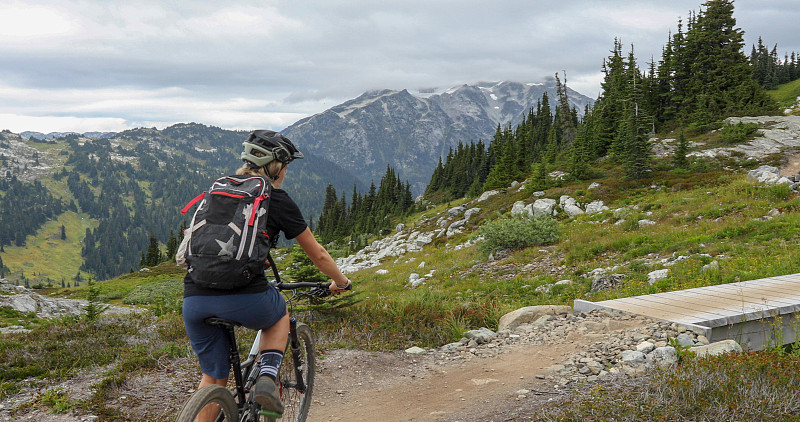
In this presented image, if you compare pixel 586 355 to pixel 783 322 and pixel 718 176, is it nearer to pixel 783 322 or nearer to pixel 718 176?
pixel 783 322

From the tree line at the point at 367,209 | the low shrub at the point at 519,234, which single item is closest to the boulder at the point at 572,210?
the low shrub at the point at 519,234

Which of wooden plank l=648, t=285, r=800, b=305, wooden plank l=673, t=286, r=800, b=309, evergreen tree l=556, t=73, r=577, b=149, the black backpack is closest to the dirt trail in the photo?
wooden plank l=673, t=286, r=800, b=309

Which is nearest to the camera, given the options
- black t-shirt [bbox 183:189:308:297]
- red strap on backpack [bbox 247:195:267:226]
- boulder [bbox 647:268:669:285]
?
red strap on backpack [bbox 247:195:267:226]

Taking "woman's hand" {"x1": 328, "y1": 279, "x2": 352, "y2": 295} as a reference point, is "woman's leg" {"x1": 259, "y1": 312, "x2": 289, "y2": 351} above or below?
below

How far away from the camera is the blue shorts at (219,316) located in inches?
129

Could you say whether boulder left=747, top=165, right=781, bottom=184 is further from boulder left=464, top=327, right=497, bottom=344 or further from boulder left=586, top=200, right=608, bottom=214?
boulder left=464, top=327, right=497, bottom=344

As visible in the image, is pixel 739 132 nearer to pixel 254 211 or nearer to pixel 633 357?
pixel 633 357

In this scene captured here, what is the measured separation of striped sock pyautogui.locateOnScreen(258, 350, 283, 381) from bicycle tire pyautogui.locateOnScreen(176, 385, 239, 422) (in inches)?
13.2

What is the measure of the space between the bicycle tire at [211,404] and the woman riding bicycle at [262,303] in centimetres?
21

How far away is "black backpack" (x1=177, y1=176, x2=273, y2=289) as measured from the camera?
310cm

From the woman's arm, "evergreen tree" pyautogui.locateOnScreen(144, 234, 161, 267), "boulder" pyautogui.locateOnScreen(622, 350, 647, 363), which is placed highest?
the woman's arm

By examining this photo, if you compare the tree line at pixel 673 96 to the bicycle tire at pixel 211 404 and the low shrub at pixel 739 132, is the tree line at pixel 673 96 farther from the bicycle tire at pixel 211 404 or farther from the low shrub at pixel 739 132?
the bicycle tire at pixel 211 404

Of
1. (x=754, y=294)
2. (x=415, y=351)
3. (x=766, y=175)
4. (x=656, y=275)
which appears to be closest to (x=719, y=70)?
(x=766, y=175)

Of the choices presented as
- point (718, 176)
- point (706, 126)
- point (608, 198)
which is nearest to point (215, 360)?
point (608, 198)
